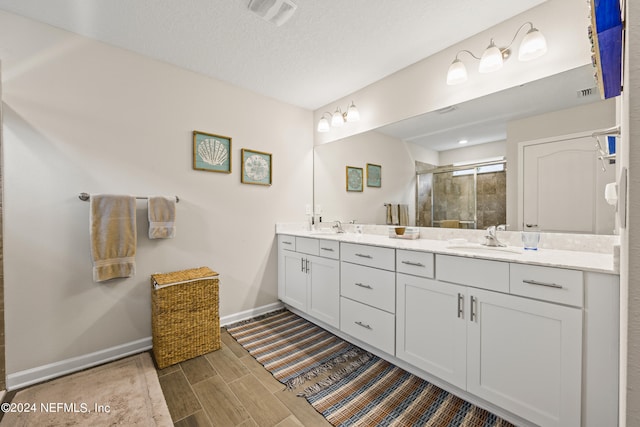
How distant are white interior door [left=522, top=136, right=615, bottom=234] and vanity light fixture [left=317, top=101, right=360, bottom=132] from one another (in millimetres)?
1514

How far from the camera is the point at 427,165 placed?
7.37 feet

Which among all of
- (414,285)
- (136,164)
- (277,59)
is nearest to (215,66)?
(277,59)

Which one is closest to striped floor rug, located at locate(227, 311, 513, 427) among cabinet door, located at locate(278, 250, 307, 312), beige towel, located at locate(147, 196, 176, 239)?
cabinet door, located at locate(278, 250, 307, 312)

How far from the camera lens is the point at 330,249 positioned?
225 centimetres

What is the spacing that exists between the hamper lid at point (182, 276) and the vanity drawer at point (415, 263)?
57.6 inches

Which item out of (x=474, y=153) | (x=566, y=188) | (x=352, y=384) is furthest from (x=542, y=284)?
(x=352, y=384)

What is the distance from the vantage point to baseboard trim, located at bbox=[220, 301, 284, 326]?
2.54 metres

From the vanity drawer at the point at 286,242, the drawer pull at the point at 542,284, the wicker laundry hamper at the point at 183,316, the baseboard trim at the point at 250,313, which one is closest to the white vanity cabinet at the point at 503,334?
the drawer pull at the point at 542,284

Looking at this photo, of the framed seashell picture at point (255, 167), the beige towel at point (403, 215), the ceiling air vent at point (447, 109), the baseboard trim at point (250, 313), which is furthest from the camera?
the framed seashell picture at point (255, 167)

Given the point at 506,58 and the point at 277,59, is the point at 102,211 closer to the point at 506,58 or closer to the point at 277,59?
the point at 277,59

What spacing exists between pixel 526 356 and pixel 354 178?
79.6 inches

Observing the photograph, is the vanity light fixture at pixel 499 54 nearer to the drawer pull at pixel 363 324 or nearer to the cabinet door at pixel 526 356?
the cabinet door at pixel 526 356

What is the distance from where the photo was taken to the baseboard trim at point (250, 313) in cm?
254

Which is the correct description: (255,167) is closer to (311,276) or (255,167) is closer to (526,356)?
(311,276)
